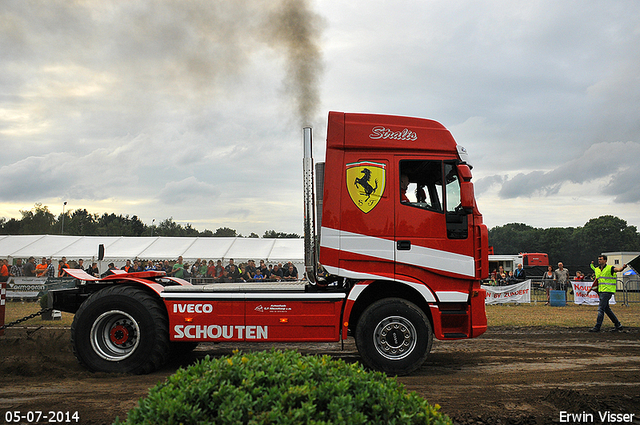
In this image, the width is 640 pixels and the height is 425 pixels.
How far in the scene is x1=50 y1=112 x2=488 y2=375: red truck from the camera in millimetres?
6316

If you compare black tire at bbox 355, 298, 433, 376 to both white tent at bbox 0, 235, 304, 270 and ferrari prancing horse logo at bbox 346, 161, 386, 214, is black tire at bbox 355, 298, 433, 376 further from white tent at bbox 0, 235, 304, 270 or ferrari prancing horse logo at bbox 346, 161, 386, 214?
white tent at bbox 0, 235, 304, 270

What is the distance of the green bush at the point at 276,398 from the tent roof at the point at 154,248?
74.4ft

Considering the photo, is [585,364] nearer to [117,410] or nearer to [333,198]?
[333,198]

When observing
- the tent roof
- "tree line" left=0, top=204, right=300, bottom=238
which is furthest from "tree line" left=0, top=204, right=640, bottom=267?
the tent roof

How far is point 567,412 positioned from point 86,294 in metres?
6.60

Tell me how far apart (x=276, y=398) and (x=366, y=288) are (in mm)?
4404

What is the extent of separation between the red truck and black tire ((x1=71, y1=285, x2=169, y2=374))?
0.01m

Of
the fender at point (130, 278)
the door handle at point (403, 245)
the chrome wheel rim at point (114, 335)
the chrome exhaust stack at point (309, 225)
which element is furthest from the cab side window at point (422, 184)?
the chrome wheel rim at point (114, 335)

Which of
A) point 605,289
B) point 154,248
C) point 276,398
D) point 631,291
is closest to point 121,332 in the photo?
point 276,398

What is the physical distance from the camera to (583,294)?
19219 millimetres

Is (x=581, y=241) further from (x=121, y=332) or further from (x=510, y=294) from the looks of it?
(x=121, y=332)

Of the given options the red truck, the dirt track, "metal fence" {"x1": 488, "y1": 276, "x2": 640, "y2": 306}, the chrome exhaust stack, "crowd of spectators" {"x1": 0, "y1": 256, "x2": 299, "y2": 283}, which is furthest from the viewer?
"metal fence" {"x1": 488, "y1": 276, "x2": 640, "y2": 306}

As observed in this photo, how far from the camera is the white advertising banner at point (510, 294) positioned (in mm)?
20516

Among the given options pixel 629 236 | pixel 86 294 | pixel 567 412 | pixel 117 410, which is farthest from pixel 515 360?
pixel 629 236
